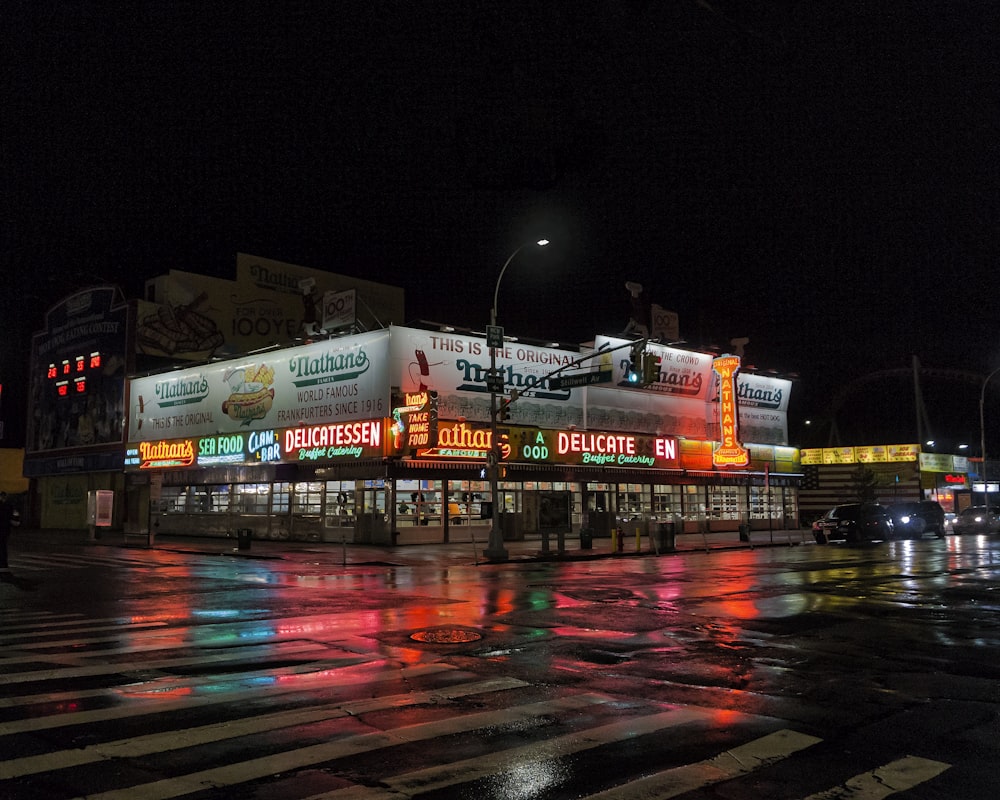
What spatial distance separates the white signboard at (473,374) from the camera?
35.2 metres

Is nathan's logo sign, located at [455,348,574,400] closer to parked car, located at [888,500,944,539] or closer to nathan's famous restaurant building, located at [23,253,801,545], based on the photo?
nathan's famous restaurant building, located at [23,253,801,545]

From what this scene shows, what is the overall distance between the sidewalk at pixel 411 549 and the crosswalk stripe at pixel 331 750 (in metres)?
19.1

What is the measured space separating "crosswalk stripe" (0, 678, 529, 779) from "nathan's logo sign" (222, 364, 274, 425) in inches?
1366

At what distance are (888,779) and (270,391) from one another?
Answer: 126 feet

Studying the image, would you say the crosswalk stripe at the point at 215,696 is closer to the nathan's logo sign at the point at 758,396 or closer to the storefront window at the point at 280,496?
the storefront window at the point at 280,496

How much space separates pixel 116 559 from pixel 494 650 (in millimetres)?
21611

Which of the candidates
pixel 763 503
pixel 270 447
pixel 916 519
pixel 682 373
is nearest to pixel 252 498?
pixel 270 447

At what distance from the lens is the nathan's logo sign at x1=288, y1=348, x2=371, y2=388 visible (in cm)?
3612

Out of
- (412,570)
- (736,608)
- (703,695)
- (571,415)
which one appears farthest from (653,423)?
(703,695)

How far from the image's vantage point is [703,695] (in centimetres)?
779

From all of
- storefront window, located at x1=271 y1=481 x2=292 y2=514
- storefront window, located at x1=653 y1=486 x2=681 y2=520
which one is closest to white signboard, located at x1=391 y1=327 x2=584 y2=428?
storefront window, located at x1=653 y1=486 x2=681 y2=520

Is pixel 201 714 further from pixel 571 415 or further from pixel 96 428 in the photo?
pixel 96 428

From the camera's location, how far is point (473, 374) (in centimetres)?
3719

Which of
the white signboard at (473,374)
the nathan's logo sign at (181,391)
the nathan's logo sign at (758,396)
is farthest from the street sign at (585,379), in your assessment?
the nathan's logo sign at (181,391)
